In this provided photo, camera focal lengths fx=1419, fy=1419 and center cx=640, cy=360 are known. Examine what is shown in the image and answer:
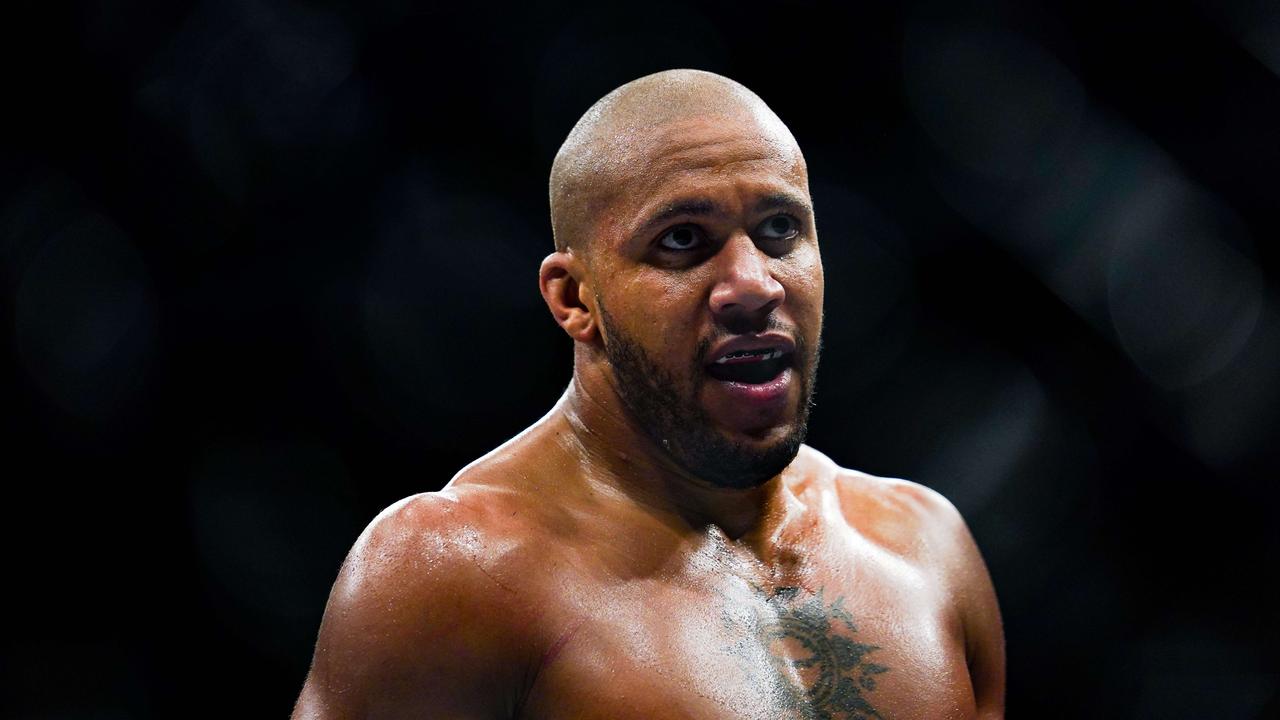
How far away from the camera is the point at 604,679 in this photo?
4.96ft

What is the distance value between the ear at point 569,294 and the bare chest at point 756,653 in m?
0.31

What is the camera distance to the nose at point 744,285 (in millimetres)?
1576

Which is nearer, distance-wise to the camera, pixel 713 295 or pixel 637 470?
pixel 713 295

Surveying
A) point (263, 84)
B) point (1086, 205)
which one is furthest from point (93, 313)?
point (1086, 205)

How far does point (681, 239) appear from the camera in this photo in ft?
5.32

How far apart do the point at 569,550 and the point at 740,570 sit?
220 millimetres

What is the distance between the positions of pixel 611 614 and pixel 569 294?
397mm

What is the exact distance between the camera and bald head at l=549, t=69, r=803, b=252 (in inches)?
64.4

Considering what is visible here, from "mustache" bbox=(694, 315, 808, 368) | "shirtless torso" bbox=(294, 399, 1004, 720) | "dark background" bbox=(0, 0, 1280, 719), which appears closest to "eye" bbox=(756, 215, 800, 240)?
"mustache" bbox=(694, 315, 808, 368)

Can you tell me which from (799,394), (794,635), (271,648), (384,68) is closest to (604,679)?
(794,635)

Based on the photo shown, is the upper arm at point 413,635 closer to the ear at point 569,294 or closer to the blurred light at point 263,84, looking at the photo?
the ear at point 569,294

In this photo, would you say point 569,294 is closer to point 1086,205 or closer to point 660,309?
point 660,309

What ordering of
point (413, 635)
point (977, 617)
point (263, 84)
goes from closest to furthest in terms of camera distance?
point (413, 635) < point (977, 617) < point (263, 84)

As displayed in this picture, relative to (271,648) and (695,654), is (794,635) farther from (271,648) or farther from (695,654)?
(271,648)
